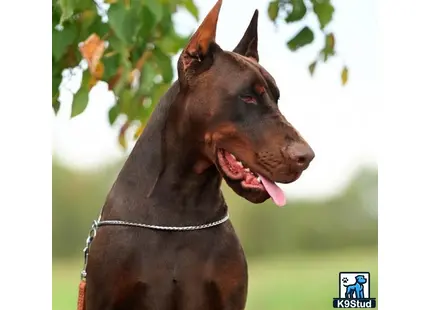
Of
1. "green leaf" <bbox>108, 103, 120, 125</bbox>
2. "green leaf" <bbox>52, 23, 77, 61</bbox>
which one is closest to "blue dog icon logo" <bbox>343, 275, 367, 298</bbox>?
"green leaf" <bbox>108, 103, 120, 125</bbox>

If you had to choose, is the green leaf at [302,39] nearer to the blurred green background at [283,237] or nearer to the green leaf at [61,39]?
the blurred green background at [283,237]

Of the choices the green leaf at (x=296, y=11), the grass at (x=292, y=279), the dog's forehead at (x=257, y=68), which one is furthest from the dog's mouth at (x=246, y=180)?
the green leaf at (x=296, y=11)

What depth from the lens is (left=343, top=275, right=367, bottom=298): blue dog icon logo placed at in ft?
9.44

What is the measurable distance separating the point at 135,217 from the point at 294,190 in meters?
0.92

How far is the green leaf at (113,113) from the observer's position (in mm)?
2977

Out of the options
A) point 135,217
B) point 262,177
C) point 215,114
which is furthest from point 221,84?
point 135,217

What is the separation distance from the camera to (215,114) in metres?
2.18

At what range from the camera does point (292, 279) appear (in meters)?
3.17

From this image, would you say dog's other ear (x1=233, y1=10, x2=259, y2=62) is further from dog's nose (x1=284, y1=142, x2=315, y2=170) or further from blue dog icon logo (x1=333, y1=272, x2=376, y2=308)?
blue dog icon logo (x1=333, y1=272, x2=376, y2=308)

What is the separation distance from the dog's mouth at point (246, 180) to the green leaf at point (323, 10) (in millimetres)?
1049

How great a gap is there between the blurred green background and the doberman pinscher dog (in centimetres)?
47

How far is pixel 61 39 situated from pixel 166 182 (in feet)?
2.59

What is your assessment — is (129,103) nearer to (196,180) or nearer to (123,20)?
(123,20)
